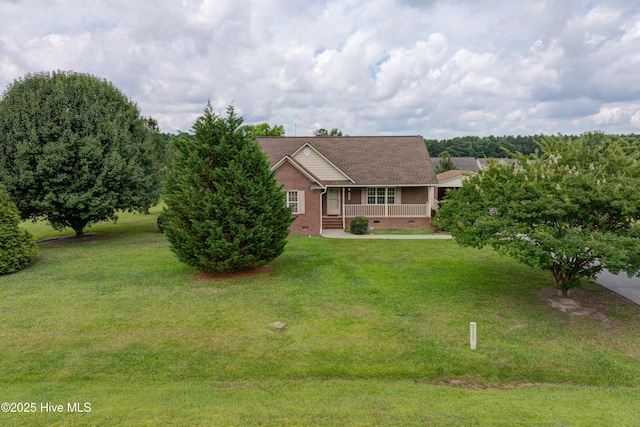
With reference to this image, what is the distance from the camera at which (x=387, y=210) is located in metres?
24.3

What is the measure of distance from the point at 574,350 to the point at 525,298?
10.5 ft

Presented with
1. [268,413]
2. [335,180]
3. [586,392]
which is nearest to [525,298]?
[586,392]

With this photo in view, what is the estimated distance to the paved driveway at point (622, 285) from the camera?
11.1 m

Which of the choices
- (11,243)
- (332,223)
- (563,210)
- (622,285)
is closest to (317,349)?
(563,210)

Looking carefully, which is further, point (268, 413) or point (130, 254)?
point (130, 254)

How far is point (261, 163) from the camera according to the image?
13195 mm

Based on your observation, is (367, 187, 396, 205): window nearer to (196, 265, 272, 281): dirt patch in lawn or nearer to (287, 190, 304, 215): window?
(287, 190, 304, 215): window

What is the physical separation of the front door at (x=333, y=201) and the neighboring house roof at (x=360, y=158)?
3.40 ft

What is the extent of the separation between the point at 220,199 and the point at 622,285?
12886mm

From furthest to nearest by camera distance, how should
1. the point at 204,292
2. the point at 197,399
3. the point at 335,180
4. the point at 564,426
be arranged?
the point at 335,180 → the point at 204,292 → the point at 197,399 → the point at 564,426

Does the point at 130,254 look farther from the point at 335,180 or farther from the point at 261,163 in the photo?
the point at 335,180

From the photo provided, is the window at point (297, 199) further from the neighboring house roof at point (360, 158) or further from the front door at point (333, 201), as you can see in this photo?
the front door at point (333, 201)

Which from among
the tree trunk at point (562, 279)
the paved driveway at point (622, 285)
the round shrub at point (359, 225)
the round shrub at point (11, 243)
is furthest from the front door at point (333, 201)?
the round shrub at point (11, 243)

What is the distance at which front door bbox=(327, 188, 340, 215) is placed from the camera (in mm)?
24922
